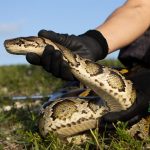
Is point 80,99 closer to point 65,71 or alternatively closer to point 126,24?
point 65,71

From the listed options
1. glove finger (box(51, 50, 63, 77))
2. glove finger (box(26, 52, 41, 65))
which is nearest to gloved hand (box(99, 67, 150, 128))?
glove finger (box(51, 50, 63, 77))

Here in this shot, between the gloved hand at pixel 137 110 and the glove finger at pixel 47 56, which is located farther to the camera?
the gloved hand at pixel 137 110

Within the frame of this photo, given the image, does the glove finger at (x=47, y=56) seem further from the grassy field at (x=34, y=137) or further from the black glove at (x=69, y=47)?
the grassy field at (x=34, y=137)

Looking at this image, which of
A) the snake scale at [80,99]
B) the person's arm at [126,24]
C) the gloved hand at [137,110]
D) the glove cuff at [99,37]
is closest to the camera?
the snake scale at [80,99]

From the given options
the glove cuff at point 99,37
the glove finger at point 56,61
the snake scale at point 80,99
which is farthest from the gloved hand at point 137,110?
the glove finger at point 56,61

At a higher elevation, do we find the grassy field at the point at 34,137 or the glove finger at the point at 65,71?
the glove finger at the point at 65,71

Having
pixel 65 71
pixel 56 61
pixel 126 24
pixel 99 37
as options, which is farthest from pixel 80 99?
pixel 126 24

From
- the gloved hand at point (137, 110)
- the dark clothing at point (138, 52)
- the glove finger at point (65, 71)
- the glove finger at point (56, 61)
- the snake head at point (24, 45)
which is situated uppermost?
the snake head at point (24, 45)

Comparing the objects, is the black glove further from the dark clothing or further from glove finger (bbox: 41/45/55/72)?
the dark clothing
